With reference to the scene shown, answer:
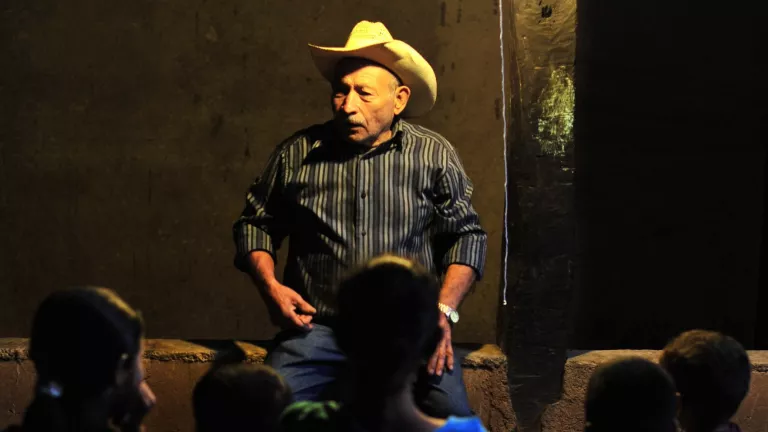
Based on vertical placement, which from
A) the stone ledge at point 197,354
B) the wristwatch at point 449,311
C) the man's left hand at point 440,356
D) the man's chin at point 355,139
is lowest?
the stone ledge at point 197,354

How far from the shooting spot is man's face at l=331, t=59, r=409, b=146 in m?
3.61

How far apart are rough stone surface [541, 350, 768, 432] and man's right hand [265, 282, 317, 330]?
1181 mm

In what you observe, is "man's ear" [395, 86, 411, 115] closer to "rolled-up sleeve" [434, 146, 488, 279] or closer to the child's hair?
"rolled-up sleeve" [434, 146, 488, 279]

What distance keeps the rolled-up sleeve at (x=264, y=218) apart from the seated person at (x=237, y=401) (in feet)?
4.31

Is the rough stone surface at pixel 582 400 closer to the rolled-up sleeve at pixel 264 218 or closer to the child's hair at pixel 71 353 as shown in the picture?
the rolled-up sleeve at pixel 264 218

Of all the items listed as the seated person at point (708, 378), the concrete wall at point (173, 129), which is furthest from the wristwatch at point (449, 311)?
the concrete wall at point (173, 129)

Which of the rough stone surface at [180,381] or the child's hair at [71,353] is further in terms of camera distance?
the rough stone surface at [180,381]

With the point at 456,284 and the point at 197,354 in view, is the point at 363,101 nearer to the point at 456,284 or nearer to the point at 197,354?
the point at 456,284

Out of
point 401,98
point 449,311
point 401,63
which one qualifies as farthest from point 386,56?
point 449,311

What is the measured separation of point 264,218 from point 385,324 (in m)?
1.48

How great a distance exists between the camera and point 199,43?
567cm

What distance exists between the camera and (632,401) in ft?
7.47

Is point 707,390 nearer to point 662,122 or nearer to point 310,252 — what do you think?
point 310,252

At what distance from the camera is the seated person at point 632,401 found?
→ 2268 mm
